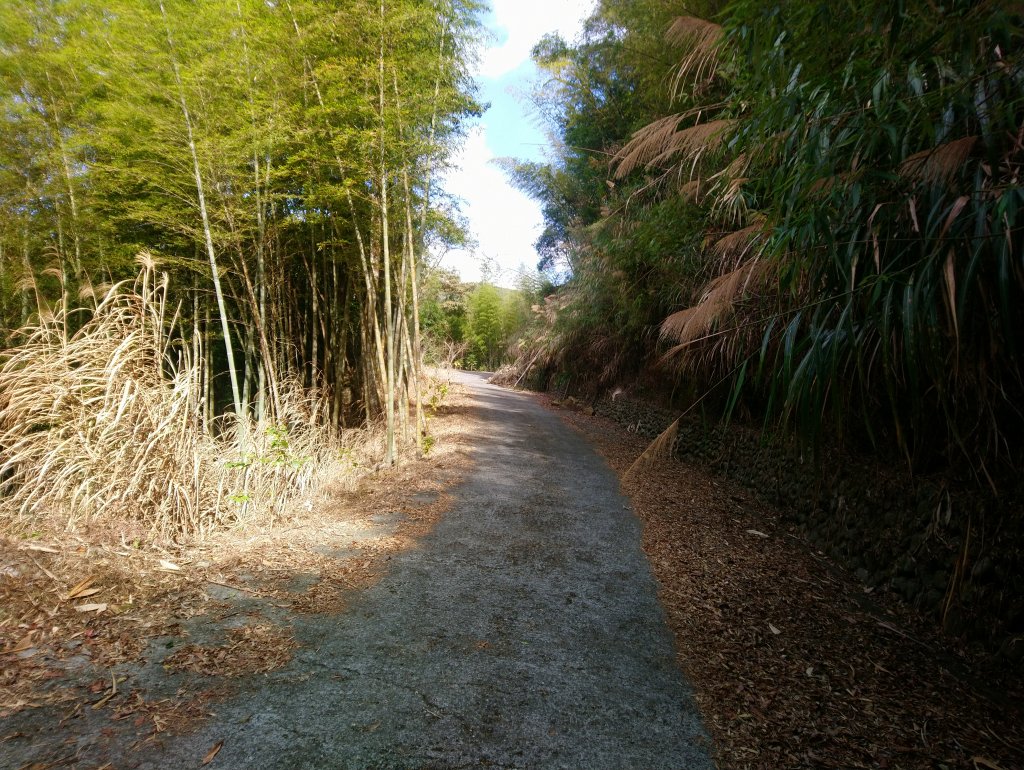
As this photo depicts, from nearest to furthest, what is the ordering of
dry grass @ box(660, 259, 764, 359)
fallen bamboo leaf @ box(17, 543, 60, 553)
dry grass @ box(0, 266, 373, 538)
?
fallen bamboo leaf @ box(17, 543, 60, 553), dry grass @ box(0, 266, 373, 538), dry grass @ box(660, 259, 764, 359)

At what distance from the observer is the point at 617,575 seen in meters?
2.75

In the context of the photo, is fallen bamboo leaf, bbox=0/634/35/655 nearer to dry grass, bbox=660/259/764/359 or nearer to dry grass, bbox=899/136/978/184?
dry grass, bbox=660/259/764/359

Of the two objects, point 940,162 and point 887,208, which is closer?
point 940,162

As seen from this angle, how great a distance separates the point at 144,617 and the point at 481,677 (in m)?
1.32

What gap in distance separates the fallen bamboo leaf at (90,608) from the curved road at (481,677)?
0.72 metres

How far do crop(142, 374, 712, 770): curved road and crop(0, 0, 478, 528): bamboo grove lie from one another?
1.66m

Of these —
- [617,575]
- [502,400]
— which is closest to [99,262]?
[617,575]

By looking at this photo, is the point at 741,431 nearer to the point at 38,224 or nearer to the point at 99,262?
the point at 99,262

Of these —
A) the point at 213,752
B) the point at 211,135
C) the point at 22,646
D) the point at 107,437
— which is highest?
the point at 211,135

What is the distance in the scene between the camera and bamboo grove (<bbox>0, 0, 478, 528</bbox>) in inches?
147

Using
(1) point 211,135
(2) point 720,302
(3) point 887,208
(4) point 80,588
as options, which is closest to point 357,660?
(4) point 80,588

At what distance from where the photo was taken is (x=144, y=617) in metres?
1.83

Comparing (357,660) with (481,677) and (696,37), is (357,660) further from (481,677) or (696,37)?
(696,37)

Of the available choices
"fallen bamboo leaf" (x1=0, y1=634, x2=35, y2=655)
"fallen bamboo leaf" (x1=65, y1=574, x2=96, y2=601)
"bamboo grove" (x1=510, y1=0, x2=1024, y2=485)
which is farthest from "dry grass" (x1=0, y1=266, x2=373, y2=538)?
"bamboo grove" (x1=510, y1=0, x2=1024, y2=485)
